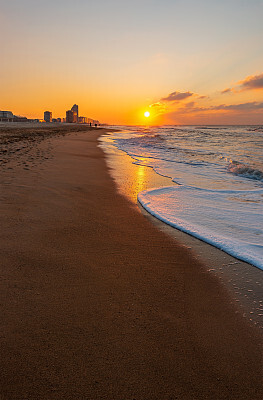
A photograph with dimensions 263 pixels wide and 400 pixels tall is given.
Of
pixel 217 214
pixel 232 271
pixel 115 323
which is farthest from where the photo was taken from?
pixel 217 214

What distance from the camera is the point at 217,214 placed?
438cm

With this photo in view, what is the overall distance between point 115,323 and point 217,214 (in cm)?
317

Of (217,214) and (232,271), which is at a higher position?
(217,214)

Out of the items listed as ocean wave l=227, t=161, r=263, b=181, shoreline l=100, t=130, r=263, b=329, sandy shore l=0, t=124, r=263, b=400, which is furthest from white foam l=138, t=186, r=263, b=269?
ocean wave l=227, t=161, r=263, b=181

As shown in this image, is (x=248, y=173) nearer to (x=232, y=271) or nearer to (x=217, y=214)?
(x=217, y=214)

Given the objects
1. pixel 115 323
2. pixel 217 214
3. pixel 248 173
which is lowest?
pixel 115 323

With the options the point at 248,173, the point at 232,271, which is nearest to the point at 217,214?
the point at 232,271

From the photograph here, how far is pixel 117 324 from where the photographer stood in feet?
5.81

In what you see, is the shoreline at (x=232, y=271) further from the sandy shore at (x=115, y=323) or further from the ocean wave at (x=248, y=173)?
the ocean wave at (x=248, y=173)

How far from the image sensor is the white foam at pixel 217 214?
3.16 meters

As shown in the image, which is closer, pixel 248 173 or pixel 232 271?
pixel 232 271

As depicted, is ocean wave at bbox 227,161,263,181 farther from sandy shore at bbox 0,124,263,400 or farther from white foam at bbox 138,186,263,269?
sandy shore at bbox 0,124,263,400

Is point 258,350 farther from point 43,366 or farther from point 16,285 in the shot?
point 16,285

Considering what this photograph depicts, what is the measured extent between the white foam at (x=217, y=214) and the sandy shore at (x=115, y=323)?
641 millimetres
